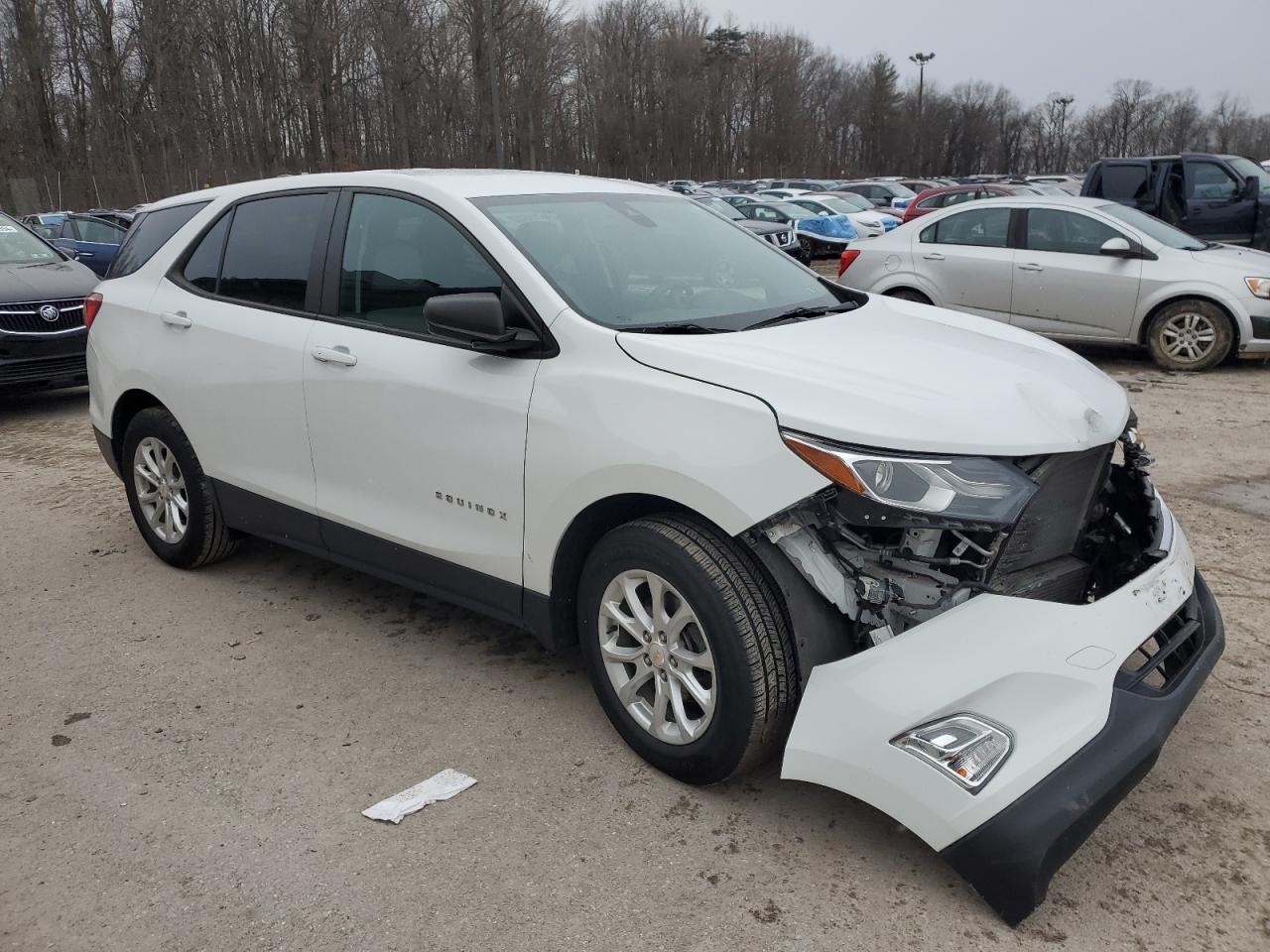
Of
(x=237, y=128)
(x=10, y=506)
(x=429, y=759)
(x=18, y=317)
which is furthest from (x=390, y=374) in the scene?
(x=237, y=128)

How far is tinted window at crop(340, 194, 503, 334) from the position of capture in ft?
11.4

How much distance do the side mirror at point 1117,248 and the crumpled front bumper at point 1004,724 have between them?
7.44 m

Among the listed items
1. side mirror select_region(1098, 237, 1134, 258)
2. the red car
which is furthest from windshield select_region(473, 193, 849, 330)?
the red car

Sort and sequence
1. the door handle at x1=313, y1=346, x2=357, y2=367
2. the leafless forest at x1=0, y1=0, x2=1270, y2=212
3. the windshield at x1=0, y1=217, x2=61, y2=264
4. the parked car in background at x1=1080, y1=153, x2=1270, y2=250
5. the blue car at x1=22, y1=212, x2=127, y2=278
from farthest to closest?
the leafless forest at x1=0, y1=0, x2=1270, y2=212, the blue car at x1=22, y1=212, x2=127, y2=278, the parked car in background at x1=1080, y1=153, x2=1270, y2=250, the windshield at x1=0, y1=217, x2=61, y2=264, the door handle at x1=313, y1=346, x2=357, y2=367

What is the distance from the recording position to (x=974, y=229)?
990 centimetres

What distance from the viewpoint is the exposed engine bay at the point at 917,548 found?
2566mm

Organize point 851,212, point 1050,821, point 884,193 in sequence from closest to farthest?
1. point 1050,821
2. point 851,212
3. point 884,193

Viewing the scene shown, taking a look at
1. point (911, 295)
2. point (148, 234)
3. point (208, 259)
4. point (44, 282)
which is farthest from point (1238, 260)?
point (44, 282)

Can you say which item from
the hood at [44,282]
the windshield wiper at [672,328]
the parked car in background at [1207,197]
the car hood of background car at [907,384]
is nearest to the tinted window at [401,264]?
the windshield wiper at [672,328]

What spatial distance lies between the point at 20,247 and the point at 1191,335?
11065 millimetres

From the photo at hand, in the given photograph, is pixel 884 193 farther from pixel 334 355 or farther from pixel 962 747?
pixel 962 747

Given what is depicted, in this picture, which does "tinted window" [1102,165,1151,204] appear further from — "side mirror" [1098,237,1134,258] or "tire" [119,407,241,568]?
"tire" [119,407,241,568]

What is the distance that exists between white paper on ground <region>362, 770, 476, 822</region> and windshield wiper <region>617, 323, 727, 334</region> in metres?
1.49

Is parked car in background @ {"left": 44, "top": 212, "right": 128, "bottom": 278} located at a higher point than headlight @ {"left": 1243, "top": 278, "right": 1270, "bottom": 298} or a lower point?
higher
